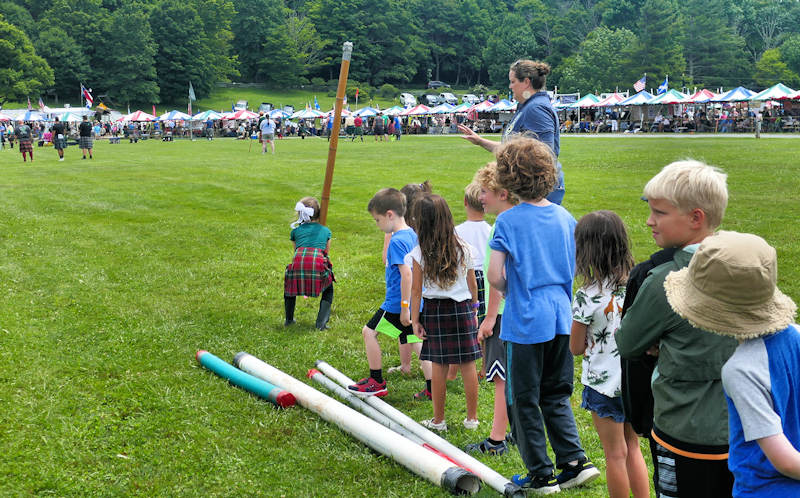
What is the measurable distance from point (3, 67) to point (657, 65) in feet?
267

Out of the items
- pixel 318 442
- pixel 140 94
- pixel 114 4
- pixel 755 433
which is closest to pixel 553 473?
pixel 318 442

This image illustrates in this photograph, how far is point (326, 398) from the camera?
5.07 meters

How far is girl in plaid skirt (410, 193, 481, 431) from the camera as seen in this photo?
4684 mm

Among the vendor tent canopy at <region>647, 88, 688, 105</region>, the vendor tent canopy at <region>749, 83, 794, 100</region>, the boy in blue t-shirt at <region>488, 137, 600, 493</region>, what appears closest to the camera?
the boy in blue t-shirt at <region>488, 137, 600, 493</region>

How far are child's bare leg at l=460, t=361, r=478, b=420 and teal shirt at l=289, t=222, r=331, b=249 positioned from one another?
2923mm

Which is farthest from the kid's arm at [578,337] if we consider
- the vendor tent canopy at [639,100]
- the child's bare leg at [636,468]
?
the vendor tent canopy at [639,100]

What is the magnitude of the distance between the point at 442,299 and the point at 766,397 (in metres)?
2.91

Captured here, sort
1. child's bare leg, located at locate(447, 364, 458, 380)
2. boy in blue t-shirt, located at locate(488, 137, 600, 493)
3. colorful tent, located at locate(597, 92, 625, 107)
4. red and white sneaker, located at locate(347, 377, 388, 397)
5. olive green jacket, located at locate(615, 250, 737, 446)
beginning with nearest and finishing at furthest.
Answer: olive green jacket, located at locate(615, 250, 737, 446) → boy in blue t-shirt, located at locate(488, 137, 600, 493) → red and white sneaker, located at locate(347, 377, 388, 397) → child's bare leg, located at locate(447, 364, 458, 380) → colorful tent, located at locate(597, 92, 625, 107)

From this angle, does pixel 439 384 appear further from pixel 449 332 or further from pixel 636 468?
pixel 636 468

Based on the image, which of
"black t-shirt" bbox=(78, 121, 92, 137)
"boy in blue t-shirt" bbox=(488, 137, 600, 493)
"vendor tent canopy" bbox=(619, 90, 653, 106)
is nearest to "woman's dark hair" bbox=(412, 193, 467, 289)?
"boy in blue t-shirt" bbox=(488, 137, 600, 493)

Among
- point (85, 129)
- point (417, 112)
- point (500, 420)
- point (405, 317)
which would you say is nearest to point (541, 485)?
point (500, 420)

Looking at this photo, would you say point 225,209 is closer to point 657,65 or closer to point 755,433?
point 755,433

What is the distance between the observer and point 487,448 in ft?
14.8

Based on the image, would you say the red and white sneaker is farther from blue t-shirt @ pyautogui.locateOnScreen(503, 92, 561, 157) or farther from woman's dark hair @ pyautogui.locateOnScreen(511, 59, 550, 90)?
woman's dark hair @ pyautogui.locateOnScreen(511, 59, 550, 90)
